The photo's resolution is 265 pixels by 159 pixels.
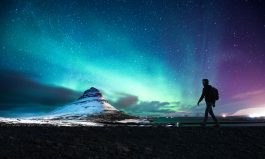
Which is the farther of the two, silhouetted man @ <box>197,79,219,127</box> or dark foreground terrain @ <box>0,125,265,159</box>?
silhouetted man @ <box>197,79,219,127</box>

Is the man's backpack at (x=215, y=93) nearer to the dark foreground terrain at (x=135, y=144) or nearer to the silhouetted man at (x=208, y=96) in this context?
the silhouetted man at (x=208, y=96)

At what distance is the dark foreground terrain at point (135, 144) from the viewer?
37.1 feet

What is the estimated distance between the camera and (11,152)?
1055cm

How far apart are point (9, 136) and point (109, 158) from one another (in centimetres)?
493

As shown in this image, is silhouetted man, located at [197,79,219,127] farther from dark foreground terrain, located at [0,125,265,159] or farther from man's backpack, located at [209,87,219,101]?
dark foreground terrain, located at [0,125,265,159]

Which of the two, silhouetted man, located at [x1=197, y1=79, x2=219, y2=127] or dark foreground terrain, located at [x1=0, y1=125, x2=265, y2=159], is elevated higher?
silhouetted man, located at [x1=197, y1=79, x2=219, y2=127]

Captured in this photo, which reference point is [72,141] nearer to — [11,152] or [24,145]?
[24,145]

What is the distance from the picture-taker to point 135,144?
13445 mm

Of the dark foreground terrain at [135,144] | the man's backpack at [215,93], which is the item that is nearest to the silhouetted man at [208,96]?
the man's backpack at [215,93]

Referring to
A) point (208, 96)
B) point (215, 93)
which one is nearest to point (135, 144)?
point (208, 96)

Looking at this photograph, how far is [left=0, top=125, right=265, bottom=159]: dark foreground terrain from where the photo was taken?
Result: 11297 millimetres

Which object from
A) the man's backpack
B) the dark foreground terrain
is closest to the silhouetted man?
the man's backpack

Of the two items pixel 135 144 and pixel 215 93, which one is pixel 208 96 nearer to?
pixel 215 93

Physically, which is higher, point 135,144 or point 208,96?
Result: point 208,96
